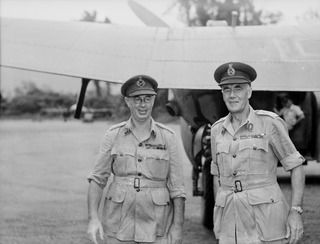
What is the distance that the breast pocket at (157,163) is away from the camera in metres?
4.10

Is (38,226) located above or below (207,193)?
below

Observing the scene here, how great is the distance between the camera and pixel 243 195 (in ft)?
12.8

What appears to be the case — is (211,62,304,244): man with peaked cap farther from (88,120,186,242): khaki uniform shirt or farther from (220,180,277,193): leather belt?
(88,120,186,242): khaki uniform shirt

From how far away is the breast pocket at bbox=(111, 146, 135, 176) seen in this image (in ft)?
13.5

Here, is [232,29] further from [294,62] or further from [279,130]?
[279,130]

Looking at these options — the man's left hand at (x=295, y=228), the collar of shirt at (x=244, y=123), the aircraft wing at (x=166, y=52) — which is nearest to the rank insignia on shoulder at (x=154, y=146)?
the collar of shirt at (x=244, y=123)

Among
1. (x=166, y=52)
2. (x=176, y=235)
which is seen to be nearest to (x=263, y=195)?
(x=176, y=235)

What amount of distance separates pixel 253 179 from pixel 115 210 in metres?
0.96

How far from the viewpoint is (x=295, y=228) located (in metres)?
3.74

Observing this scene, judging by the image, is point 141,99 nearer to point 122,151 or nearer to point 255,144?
point 122,151

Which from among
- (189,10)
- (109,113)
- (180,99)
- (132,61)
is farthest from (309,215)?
(109,113)

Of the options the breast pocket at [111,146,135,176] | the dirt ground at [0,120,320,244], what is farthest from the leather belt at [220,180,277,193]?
the dirt ground at [0,120,320,244]

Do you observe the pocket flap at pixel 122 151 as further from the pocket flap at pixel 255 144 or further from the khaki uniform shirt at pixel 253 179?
the pocket flap at pixel 255 144

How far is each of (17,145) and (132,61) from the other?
18711 millimetres
